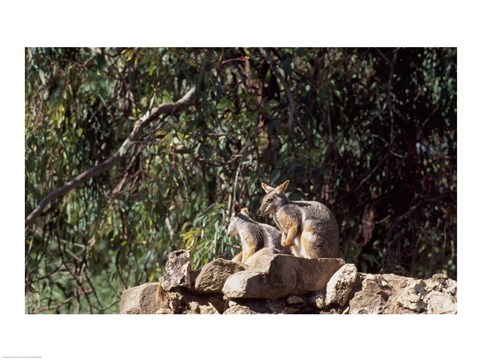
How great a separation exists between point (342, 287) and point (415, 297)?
0.52 meters

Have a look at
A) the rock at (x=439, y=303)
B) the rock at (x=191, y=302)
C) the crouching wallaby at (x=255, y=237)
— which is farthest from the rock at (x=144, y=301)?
the rock at (x=439, y=303)

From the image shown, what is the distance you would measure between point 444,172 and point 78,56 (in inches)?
192

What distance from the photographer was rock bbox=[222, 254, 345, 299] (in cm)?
687

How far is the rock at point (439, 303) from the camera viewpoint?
22.9 feet

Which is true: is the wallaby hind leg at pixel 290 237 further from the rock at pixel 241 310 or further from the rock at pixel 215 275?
the rock at pixel 241 310

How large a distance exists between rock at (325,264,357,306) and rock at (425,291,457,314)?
545 mm

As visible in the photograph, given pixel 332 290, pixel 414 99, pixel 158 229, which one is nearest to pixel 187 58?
pixel 158 229

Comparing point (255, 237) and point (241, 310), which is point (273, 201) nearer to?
point (255, 237)

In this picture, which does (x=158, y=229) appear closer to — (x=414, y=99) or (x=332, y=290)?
(x=414, y=99)

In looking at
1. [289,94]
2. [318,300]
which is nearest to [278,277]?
[318,300]

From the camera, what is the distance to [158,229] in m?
12.5

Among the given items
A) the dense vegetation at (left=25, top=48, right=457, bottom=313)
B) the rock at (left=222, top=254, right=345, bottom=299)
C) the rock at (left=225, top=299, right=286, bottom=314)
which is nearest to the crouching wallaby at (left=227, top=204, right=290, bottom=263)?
the rock at (left=222, top=254, right=345, bottom=299)

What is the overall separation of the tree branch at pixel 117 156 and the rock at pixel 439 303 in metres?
5.16

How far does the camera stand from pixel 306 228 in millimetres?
7559
